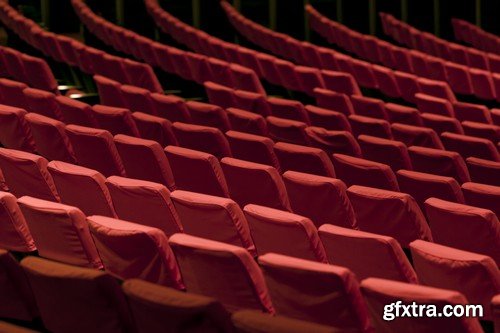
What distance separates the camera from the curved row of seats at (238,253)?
121 cm

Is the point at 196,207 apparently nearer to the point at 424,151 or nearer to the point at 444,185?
the point at 444,185

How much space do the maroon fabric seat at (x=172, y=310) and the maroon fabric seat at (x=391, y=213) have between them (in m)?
0.69

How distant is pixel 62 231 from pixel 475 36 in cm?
431

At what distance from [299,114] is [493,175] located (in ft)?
2.45

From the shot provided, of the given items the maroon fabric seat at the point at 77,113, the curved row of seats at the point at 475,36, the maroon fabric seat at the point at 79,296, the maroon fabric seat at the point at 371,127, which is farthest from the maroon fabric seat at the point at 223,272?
the curved row of seats at the point at 475,36

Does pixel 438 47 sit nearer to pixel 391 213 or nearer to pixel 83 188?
pixel 391 213

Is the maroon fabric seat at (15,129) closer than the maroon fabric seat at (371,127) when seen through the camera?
Yes

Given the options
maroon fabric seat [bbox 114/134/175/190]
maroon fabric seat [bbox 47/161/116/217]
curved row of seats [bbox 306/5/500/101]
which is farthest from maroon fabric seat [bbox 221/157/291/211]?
curved row of seats [bbox 306/5/500/101]

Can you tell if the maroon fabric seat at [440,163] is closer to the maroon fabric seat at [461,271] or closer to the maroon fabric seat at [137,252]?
the maroon fabric seat at [461,271]

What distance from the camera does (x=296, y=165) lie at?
82.0 inches

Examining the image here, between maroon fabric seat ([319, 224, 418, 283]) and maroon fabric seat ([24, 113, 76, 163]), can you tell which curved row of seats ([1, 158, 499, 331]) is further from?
maroon fabric seat ([24, 113, 76, 163])

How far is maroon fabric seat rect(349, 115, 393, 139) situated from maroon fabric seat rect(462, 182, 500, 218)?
2.12 feet

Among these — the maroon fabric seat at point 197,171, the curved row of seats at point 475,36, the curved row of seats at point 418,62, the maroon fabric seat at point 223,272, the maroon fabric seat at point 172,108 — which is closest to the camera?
the maroon fabric seat at point 223,272

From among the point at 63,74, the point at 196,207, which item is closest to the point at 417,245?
the point at 196,207
